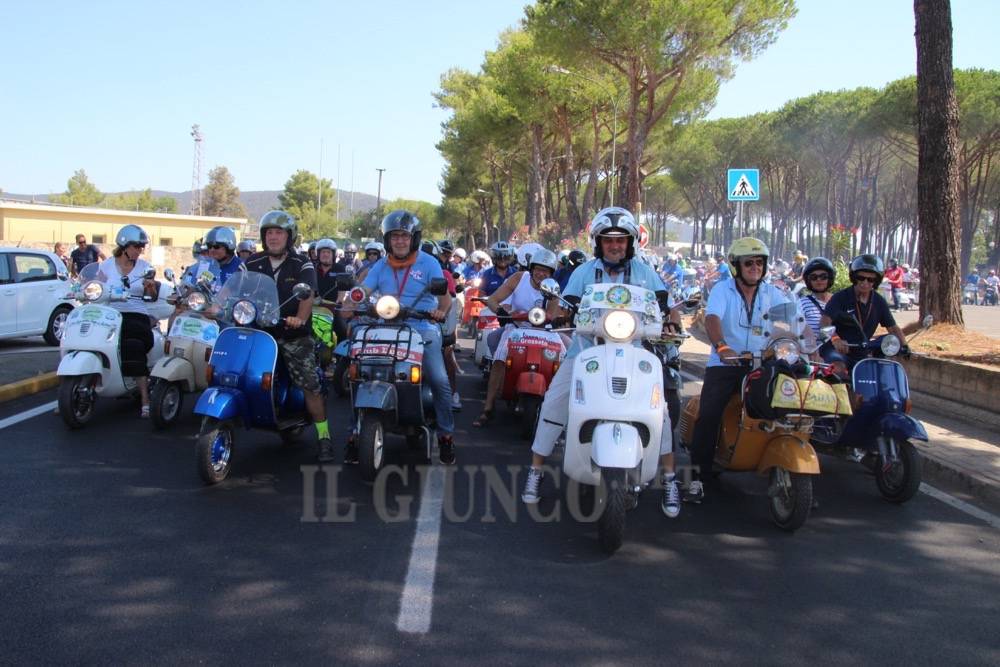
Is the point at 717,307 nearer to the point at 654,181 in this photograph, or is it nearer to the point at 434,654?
the point at 434,654

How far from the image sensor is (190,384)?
770 cm

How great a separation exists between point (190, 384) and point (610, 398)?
4.38 metres

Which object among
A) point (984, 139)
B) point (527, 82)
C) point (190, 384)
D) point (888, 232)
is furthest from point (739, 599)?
point (888, 232)

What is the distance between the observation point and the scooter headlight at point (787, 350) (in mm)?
5211

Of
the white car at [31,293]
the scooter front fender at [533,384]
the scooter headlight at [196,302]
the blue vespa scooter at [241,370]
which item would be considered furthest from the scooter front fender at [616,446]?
the white car at [31,293]

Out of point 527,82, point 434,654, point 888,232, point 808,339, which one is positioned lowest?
point 434,654

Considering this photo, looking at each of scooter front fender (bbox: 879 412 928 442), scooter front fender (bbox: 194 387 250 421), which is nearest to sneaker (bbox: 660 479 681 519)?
scooter front fender (bbox: 879 412 928 442)

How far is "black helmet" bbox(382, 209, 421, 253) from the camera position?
6441mm

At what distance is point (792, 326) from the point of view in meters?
5.36

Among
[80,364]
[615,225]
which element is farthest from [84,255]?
[615,225]

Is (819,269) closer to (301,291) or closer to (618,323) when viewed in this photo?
(618,323)

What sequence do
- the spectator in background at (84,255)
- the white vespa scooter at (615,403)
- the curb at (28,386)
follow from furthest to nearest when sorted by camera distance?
the spectator in background at (84,255)
the curb at (28,386)
the white vespa scooter at (615,403)

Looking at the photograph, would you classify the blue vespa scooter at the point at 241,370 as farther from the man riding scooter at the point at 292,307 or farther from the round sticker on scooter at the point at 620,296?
the round sticker on scooter at the point at 620,296

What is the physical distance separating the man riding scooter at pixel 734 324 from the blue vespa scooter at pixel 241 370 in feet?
9.10
